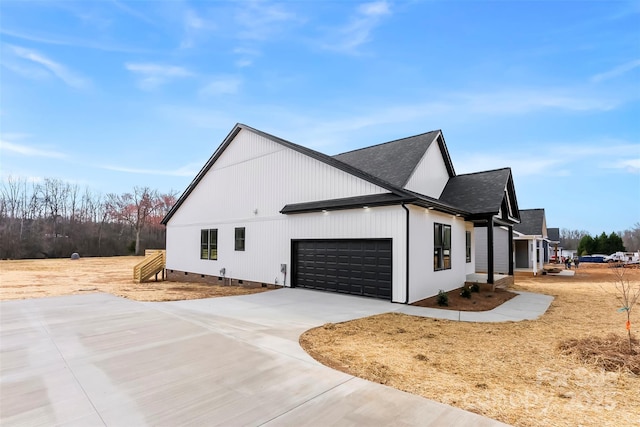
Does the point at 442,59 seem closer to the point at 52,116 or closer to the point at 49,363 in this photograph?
→ the point at 49,363

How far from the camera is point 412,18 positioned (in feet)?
41.5

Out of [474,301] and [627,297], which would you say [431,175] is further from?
[627,297]

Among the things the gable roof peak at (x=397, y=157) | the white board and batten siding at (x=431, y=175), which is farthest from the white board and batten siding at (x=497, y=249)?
the white board and batten siding at (x=431, y=175)

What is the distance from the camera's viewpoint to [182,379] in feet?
13.8

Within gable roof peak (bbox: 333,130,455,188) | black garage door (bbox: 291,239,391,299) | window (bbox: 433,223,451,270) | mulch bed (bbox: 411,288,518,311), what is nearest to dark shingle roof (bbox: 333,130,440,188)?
gable roof peak (bbox: 333,130,455,188)

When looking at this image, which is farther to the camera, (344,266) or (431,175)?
(431,175)

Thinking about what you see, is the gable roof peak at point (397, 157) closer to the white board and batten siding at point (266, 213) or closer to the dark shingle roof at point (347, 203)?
the dark shingle roof at point (347, 203)

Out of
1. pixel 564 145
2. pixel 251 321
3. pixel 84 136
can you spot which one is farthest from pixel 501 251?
pixel 84 136

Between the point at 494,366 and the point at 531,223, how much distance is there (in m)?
28.7

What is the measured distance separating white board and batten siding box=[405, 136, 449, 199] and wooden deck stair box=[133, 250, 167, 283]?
17.5m

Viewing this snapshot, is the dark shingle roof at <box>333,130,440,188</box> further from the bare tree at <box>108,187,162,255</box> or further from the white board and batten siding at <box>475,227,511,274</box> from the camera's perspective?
the bare tree at <box>108,187,162,255</box>

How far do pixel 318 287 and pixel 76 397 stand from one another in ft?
30.9

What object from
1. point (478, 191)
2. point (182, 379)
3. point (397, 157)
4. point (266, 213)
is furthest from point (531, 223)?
point (182, 379)

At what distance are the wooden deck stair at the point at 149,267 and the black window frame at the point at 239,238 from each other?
26.2 ft
